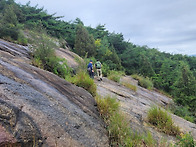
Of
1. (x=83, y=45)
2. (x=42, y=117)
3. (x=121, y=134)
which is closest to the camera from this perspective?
(x=42, y=117)

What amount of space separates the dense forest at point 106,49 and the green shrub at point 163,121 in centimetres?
698

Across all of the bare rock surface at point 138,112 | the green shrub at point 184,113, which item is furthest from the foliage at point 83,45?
the green shrub at point 184,113

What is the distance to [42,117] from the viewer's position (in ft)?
7.55

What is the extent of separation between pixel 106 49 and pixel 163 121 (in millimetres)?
20662

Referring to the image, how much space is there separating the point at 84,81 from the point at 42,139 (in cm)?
292

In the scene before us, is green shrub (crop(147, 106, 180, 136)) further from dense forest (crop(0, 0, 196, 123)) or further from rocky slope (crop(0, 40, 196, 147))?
dense forest (crop(0, 0, 196, 123))

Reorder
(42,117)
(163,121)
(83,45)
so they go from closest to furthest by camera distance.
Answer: (42,117) < (163,121) < (83,45)

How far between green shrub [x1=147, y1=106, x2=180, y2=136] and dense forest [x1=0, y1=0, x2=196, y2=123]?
698 cm

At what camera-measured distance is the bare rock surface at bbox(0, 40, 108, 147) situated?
1.89 metres

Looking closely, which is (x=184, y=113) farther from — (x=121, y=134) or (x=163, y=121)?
(x=121, y=134)

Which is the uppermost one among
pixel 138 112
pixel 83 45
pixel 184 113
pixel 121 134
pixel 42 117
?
pixel 83 45

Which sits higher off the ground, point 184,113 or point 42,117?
point 42,117

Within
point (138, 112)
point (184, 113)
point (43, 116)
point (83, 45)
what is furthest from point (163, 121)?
point (83, 45)

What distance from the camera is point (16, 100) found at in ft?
7.70
